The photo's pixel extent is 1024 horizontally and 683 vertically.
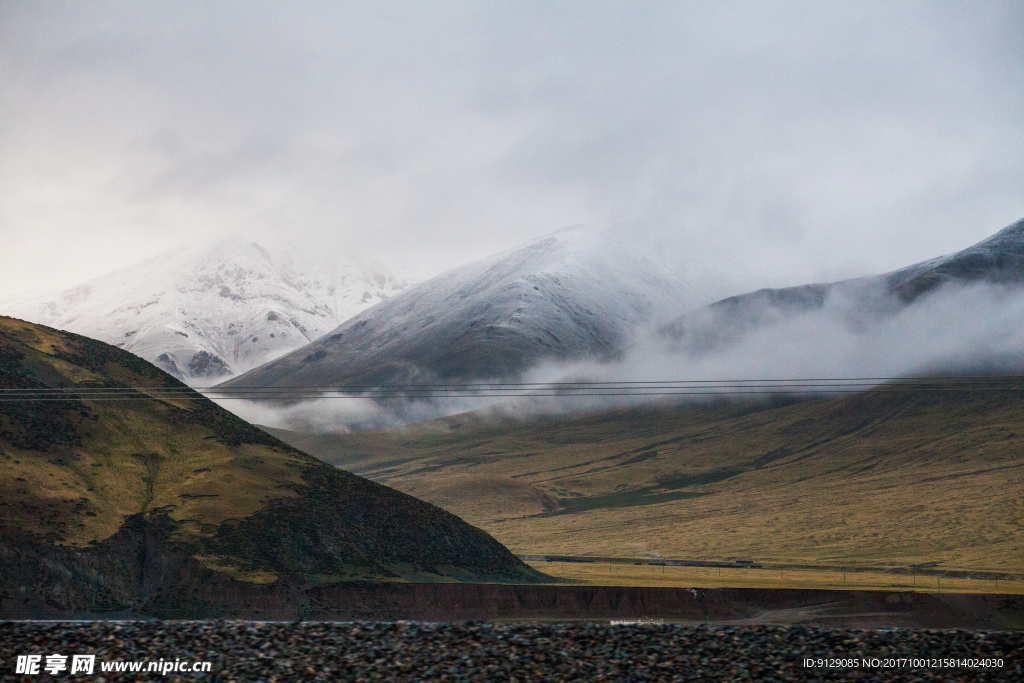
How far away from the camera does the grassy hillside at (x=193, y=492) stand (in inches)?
3260

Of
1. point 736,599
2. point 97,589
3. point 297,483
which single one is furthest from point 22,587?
point 736,599

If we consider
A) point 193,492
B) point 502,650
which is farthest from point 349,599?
point 502,650

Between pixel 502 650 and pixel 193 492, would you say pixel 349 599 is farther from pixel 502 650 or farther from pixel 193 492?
pixel 502 650

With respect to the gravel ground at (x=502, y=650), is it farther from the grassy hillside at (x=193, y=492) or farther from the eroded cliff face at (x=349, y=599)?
the grassy hillside at (x=193, y=492)

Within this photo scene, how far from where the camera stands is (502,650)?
4022 cm

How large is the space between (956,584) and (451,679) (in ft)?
476

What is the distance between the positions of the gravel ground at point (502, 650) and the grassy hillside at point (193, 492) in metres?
40.0

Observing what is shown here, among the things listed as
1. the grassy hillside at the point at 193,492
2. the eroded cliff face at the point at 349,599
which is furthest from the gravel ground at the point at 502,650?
the grassy hillside at the point at 193,492

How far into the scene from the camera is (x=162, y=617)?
251 ft

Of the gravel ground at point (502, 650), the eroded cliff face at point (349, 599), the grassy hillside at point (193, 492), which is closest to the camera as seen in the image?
the gravel ground at point (502, 650)

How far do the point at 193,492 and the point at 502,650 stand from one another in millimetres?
60014

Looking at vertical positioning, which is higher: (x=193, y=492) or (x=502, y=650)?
(x=193, y=492)

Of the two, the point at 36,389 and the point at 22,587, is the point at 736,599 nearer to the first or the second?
the point at 22,587

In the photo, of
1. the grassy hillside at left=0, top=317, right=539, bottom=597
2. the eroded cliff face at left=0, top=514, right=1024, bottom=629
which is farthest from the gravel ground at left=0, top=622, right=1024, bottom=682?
the grassy hillside at left=0, top=317, right=539, bottom=597
